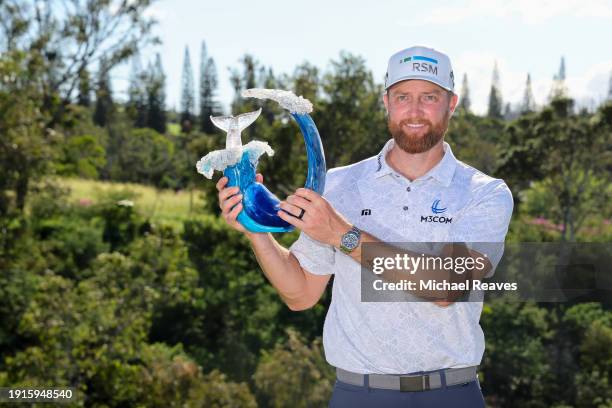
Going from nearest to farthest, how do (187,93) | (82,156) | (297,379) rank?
(297,379), (82,156), (187,93)

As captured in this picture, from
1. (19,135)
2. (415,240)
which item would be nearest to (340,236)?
(415,240)

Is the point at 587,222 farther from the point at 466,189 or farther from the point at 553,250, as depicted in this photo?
the point at 466,189

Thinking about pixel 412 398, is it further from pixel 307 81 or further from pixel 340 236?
pixel 307 81

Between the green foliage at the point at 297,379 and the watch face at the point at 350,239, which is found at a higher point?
the watch face at the point at 350,239

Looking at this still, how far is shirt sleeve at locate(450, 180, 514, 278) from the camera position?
7.46 ft

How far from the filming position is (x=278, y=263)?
8.04 ft

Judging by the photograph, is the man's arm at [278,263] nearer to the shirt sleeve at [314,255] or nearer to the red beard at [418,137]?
the shirt sleeve at [314,255]

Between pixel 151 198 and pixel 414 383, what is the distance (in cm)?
3007

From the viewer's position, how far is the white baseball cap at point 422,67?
2305 millimetres

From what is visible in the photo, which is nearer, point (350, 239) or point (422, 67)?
point (350, 239)

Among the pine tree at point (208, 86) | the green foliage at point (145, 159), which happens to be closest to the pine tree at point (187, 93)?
the pine tree at point (208, 86)

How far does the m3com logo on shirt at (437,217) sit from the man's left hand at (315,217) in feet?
1.08

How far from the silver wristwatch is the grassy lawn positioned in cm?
2245

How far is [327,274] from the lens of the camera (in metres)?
2.55
